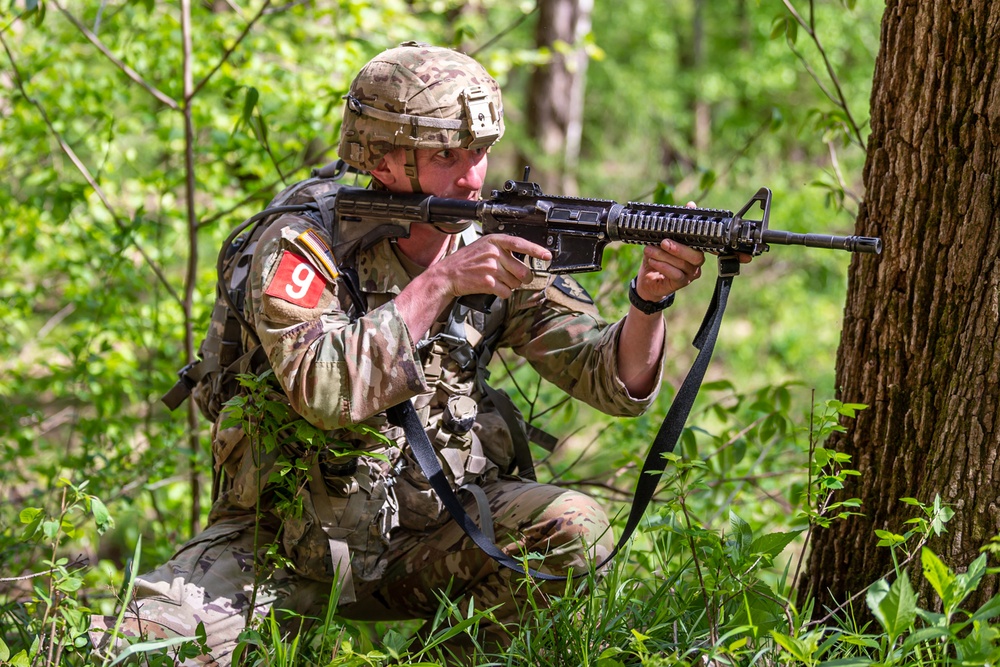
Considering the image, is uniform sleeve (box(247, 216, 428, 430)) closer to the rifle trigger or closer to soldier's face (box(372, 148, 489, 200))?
soldier's face (box(372, 148, 489, 200))

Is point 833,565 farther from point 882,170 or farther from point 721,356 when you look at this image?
point 721,356

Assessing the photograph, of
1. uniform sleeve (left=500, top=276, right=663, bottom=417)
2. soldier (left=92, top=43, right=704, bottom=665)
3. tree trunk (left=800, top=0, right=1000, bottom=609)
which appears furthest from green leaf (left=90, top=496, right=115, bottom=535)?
tree trunk (left=800, top=0, right=1000, bottom=609)

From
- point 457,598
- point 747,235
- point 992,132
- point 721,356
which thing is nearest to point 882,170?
point 992,132

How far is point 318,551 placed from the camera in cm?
291

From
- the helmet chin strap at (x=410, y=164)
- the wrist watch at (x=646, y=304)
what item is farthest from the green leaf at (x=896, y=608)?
the helmet chin strap at (x=410, y=164)

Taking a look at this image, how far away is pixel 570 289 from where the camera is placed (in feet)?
10.4

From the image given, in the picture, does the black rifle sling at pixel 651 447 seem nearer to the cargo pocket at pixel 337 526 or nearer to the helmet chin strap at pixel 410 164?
the cargo pocket at pixel 337 526

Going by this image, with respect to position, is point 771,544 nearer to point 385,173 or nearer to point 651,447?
point 651,447

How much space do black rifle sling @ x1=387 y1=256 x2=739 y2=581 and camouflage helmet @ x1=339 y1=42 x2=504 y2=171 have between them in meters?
0.79

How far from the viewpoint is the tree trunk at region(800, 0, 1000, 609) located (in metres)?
2.35

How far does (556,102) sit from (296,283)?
906cm

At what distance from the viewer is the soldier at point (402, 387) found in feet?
8.70

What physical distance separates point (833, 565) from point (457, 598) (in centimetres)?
110

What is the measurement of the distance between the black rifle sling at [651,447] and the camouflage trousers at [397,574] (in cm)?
10
